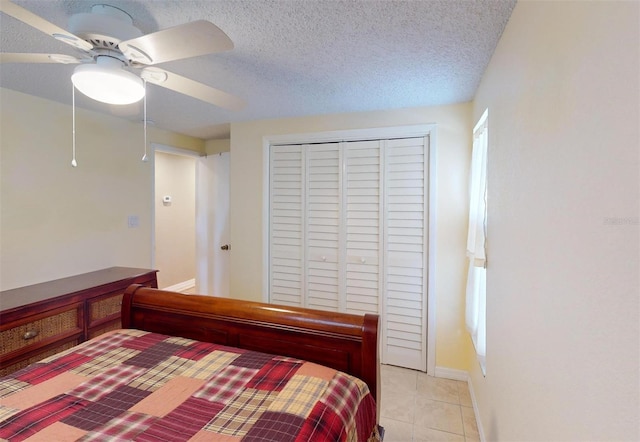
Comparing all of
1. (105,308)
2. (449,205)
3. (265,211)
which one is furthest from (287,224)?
(105,308)

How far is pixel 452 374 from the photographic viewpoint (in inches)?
98.8

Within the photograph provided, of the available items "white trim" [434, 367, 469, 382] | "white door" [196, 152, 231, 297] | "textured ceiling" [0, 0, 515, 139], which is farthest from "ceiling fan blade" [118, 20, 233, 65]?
"white trim" [434, 367, 469, 382]

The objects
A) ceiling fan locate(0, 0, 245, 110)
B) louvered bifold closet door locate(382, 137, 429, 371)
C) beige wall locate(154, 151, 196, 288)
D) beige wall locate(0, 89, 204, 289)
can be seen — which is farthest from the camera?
beige wall locate(154, 151, 196, 288)

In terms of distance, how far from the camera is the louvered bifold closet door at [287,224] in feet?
9.87

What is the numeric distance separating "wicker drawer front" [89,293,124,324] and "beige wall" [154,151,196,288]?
2013 millimetres

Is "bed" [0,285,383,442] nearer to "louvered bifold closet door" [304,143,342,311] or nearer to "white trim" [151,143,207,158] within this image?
"louvered bifold closet door" [304,143,342,311]

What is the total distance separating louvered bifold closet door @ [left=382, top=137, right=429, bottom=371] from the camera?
8.50 ft

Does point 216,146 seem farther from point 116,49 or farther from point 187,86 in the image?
point 116,49

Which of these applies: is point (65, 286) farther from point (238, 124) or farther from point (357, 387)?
point (357, 387)

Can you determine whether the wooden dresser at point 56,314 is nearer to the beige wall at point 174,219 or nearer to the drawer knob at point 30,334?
the drawer knob at point 30,334

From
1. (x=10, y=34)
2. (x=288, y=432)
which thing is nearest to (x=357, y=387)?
(x=288, y=432)

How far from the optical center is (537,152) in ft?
3.33

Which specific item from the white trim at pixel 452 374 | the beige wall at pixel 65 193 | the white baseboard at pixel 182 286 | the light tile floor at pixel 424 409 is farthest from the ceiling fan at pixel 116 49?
the white baseboard at pixel 182 286

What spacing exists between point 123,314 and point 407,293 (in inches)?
84.3
